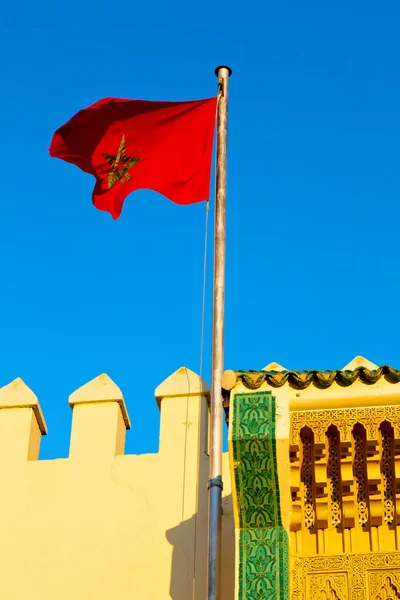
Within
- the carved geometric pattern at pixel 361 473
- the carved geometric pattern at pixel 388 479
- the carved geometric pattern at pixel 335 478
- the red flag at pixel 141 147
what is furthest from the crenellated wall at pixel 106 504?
the red flag at pixel 141 147

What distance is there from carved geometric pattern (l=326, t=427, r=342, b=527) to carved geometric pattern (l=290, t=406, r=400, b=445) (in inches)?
2.5

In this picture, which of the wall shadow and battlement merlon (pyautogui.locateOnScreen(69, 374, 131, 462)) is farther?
battlement merlon (pyautogui.locateOnScreen(69, 374, 131, 462))

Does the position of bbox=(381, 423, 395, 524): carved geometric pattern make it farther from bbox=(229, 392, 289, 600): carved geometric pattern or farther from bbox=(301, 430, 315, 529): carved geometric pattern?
bbox=(229, 392, 289, 600): carved geometric pattern

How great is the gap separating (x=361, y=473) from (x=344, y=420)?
328mm

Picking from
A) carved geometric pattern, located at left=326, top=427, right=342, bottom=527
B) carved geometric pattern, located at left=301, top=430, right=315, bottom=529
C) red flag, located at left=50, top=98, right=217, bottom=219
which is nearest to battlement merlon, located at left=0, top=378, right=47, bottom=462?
red flag, located at left=50, top=98, right=217, bottom=219

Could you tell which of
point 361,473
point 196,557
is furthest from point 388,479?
point 196,557

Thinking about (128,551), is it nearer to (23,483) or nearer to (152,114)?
(23,483)

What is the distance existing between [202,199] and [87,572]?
8.27 ft

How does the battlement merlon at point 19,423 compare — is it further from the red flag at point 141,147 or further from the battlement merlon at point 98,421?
the red flag at point 141,147

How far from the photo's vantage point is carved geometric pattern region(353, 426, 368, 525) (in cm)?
888

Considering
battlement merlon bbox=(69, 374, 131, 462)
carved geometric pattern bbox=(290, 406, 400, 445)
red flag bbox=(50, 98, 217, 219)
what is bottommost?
carved geometric pattern bbox=(290, 406, 400, 445)

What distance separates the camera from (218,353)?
30.0ft

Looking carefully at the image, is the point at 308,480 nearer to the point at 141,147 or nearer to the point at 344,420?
the point at 344,420

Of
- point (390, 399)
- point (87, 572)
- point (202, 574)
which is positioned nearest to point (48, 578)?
point (87, 572)
